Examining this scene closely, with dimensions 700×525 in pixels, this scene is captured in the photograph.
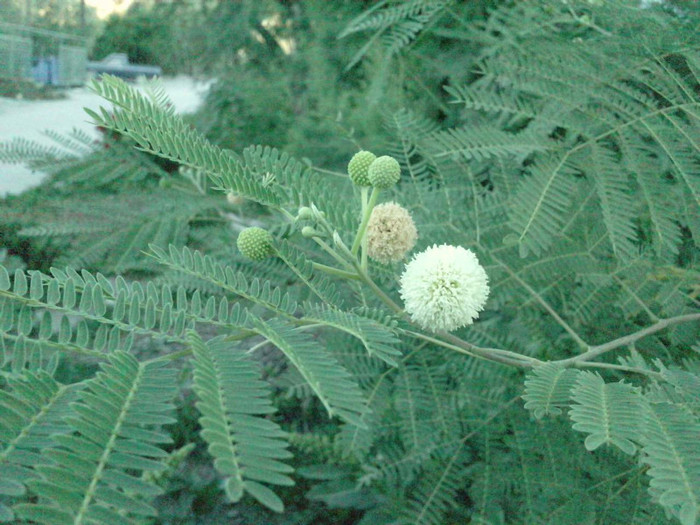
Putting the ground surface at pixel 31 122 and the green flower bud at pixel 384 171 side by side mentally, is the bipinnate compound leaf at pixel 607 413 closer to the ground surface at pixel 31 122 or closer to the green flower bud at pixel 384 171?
the green flower bud at pixel 384 171

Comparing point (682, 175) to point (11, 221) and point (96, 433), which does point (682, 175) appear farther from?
point (11, 221)

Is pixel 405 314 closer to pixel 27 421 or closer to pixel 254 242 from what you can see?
pixel 254 242

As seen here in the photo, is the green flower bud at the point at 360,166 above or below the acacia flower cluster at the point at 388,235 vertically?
above

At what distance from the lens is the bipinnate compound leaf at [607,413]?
429 millimetres

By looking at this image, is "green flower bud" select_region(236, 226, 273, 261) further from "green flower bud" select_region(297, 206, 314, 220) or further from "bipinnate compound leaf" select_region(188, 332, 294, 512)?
"bipinnate compound leaf" select_region(188, 332, 294, 512)

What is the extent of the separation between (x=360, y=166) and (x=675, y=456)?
40cm

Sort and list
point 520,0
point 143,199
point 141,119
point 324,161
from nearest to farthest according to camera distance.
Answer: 1. point 141,119
2. point 520,0
3. point 143,199
4. point 324,161

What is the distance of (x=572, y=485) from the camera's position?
896 millimetres

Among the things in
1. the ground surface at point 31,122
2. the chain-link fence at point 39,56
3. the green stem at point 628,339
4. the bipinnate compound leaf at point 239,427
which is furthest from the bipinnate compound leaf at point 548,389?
the chain-link fence at point 39,56

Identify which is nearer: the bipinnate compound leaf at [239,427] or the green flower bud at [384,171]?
the bipinnate compound leaf at [239,427]

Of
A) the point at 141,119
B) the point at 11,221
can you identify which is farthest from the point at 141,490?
the point at 11,221

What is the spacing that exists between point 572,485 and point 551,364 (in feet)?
1.27

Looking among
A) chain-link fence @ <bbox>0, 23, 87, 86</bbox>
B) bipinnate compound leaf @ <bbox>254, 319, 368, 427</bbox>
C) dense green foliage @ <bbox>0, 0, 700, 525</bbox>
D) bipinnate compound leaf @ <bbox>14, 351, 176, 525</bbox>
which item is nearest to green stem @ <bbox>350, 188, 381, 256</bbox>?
dense green foliage @ <bbox>0, 0, 700, 525</bbox>

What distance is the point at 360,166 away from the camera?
650mm
